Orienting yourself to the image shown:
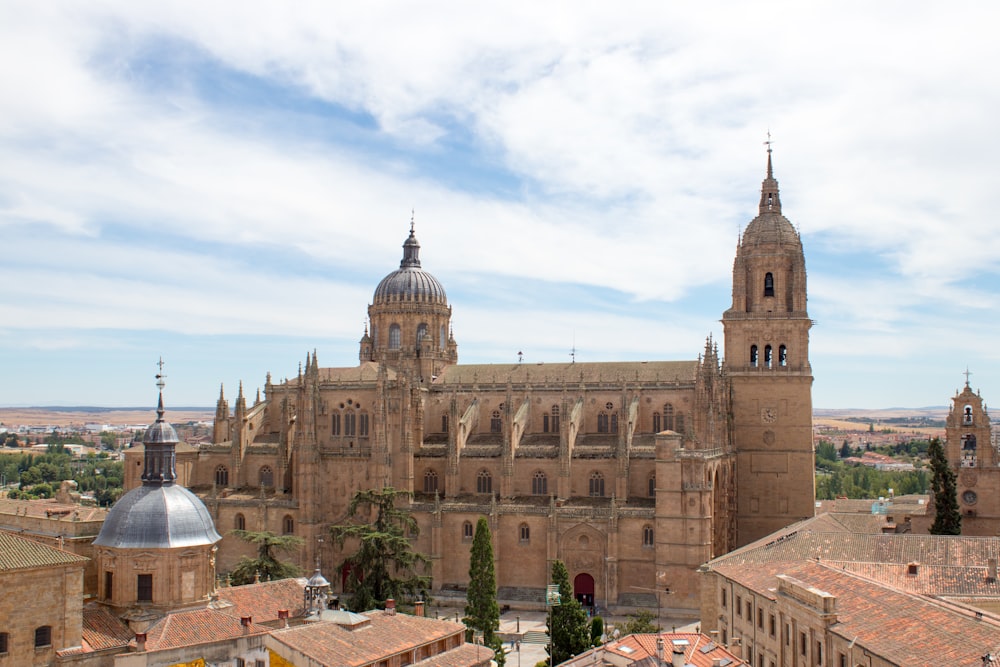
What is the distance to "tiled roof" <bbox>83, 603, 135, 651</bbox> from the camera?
1437 inches

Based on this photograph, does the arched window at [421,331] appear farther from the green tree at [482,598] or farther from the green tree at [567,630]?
the green tree at [567,630]

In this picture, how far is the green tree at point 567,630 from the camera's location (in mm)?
46656

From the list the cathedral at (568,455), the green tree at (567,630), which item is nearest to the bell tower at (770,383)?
the cathedral at (568,455)

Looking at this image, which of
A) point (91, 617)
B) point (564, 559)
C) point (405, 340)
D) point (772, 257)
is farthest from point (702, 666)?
point (405, 340)

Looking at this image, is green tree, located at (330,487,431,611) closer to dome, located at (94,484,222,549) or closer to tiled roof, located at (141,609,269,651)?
tiled roof, located at (141,609,269,651)

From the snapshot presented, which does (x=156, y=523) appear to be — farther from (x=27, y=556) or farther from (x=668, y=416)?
(x=668, y=416)

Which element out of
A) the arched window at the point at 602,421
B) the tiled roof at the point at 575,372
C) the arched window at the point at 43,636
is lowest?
the arched window at the point at 43,636

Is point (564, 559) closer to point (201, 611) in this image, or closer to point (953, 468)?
point (953, 468)

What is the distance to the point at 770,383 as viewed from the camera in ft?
233

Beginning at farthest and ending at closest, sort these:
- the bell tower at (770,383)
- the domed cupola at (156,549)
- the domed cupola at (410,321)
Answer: the domed cupola at (410,321)
the bell tower at (770,383)
the domed cupola at (156,549)

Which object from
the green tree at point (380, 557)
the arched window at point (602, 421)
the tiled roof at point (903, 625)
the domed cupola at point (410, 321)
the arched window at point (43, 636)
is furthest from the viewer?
the domed cupola at point (410, 321)

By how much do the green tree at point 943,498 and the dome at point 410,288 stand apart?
44311 mm

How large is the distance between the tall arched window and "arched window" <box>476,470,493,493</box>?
43.4 feet

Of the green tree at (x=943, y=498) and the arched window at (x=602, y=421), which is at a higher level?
the arched window at (x=602, y=421)
